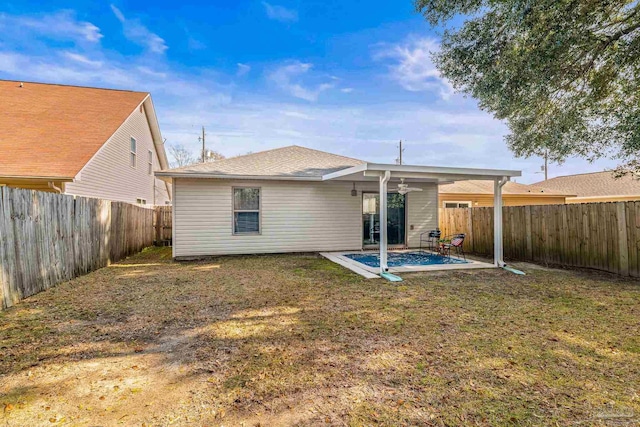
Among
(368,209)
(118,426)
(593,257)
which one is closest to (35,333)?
(118,426)

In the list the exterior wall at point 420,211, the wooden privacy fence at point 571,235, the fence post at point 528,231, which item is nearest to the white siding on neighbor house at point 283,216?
the exterior wall at point 420,211

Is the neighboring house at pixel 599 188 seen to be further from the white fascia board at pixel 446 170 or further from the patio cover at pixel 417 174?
the white fascia board at pixel 446 170

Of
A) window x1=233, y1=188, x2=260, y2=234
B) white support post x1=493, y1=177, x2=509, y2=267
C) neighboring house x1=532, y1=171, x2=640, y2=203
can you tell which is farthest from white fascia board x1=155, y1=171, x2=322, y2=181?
neighboring house x1=532, y1=171, x2=640, y2=203

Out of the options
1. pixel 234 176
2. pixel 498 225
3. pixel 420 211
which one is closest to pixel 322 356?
pixel 498 225

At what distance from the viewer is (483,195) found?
664 inches

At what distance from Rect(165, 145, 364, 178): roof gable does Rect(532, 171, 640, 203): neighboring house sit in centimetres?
1507

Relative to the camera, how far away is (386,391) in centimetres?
250

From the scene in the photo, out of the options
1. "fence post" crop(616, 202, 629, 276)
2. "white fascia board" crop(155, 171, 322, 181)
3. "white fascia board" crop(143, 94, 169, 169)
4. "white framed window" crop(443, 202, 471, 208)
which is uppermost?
"white fascia board" crop(143, 94, 169, 169)

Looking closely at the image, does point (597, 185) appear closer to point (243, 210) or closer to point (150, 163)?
point (243, 210)

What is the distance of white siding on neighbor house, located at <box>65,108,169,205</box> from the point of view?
31.3 feet

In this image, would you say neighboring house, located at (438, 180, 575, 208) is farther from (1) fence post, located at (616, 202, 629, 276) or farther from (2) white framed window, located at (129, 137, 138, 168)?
(2) white framed window, located at (129, 137, 138, 168)

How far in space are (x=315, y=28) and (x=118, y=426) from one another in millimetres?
12359

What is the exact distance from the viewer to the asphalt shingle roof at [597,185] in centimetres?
1847

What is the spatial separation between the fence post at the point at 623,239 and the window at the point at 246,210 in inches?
351
